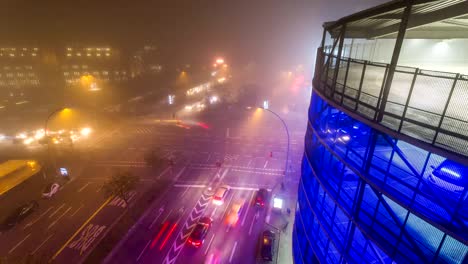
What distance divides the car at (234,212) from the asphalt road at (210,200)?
43 cm

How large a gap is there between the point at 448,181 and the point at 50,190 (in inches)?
1424

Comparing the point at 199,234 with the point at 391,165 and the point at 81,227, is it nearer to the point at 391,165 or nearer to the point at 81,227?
the point at 81,227

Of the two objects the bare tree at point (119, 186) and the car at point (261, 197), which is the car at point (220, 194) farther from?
the bare tree at point (119, 186)

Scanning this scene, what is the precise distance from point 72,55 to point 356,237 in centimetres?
9176

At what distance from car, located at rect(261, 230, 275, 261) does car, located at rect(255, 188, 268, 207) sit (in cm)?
424

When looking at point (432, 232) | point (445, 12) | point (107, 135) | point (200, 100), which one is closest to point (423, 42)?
point (445, 12)

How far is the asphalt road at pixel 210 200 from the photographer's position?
21672 millimetres

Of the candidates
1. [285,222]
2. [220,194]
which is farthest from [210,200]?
[285,222]

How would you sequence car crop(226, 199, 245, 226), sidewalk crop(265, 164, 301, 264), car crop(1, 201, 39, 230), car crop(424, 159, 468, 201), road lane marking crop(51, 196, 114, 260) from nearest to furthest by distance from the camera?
car crop(424, 159, 468, 201), road lane marking crop(51, 196, 114, 260), sidewalk crop(265, 164, 301, 264), car crop(1, 201, 39, 230), car crop(226, 199, 245, 226)

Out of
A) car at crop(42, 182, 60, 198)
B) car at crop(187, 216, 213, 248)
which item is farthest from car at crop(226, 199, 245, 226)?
car at crop(42, 182, 60, 198)

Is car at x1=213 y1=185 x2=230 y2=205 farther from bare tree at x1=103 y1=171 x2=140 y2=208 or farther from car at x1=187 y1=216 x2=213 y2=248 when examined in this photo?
bare tree at x1=103 y1=171 x2=140 y2=208

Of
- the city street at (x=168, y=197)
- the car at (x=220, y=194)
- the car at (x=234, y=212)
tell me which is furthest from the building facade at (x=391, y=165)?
the car at (x=220, y=194)

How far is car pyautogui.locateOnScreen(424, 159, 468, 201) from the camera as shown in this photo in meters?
9.12

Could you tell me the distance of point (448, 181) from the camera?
9.58 m
